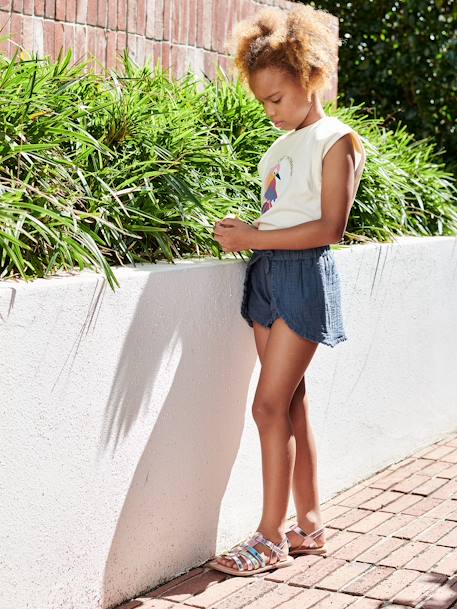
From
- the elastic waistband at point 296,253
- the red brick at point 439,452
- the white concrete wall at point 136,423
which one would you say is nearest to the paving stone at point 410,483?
the white concrete wall at point 136,423

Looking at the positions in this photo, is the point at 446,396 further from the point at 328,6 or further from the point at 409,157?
the point at 328,6

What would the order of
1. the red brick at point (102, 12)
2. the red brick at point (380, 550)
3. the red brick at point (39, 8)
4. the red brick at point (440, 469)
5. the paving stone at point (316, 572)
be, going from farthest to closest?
1. the red brick at point (102, 12)
2. the red brick at point (39, 8)
3. the red brick at point (440, 469)
4. the red brick at point (380, 550)
5. the paving stone at point (316, 572)

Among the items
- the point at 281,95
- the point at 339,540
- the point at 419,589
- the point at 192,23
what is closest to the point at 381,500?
the point at 339,540

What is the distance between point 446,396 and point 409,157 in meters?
1.52

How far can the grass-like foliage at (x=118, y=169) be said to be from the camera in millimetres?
3334

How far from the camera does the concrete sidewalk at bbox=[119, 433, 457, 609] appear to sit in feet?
11.6

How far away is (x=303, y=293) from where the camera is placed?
375 centimetres

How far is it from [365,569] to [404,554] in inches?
9.1

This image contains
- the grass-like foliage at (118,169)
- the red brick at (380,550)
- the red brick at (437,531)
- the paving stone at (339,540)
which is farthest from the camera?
the red brick at (437,531)

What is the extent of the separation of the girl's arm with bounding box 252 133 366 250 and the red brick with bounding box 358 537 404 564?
1.18 m

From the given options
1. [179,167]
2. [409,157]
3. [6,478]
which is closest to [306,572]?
[6,478]

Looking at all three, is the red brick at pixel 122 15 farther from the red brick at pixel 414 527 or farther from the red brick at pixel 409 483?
the red brick at pixel 414 527

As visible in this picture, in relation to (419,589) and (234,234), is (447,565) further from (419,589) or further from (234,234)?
(234,234)

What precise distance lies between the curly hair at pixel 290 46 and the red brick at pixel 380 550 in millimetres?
1696
